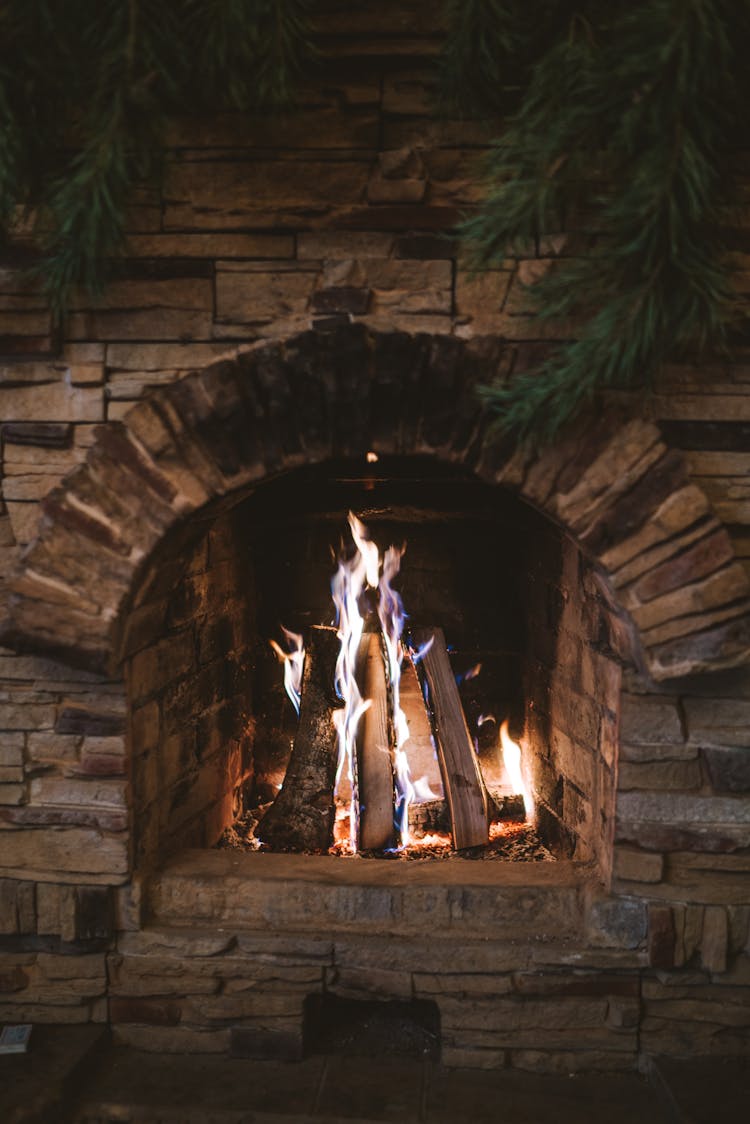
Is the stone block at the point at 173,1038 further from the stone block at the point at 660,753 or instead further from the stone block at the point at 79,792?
the stone block at the point at 660,753

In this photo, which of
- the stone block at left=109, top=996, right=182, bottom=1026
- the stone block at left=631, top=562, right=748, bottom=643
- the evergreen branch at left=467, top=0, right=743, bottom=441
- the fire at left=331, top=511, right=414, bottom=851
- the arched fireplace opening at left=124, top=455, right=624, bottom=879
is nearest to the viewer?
the evergreen branch at left=467, top=0, right=743, bottom=441

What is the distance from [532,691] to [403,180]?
202 centimetres

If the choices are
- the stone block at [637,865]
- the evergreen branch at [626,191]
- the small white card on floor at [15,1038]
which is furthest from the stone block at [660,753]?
the small white card on floor at [15,1038]

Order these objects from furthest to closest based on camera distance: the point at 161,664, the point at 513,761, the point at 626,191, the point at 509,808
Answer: the point at 513,761 → the point at 509,808 → the point at 161,664 → the point at 626,191

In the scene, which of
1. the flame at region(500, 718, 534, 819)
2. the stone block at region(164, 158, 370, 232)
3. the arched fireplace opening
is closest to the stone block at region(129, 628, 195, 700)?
the arched fireplace opening

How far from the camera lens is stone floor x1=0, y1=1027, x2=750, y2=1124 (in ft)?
7.65

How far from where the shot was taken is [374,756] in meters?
3.31

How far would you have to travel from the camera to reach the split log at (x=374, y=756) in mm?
3152

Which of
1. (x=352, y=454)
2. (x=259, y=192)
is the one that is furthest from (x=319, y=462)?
(x=259, y=192)

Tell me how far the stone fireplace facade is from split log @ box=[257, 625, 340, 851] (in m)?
0.46

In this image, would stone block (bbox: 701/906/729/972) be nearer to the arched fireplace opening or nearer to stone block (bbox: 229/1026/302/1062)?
the arched fireplace opening

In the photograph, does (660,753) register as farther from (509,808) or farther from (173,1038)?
(173,1038)

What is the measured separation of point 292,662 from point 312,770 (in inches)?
22.4

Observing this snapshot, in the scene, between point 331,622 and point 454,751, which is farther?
point 331,622
